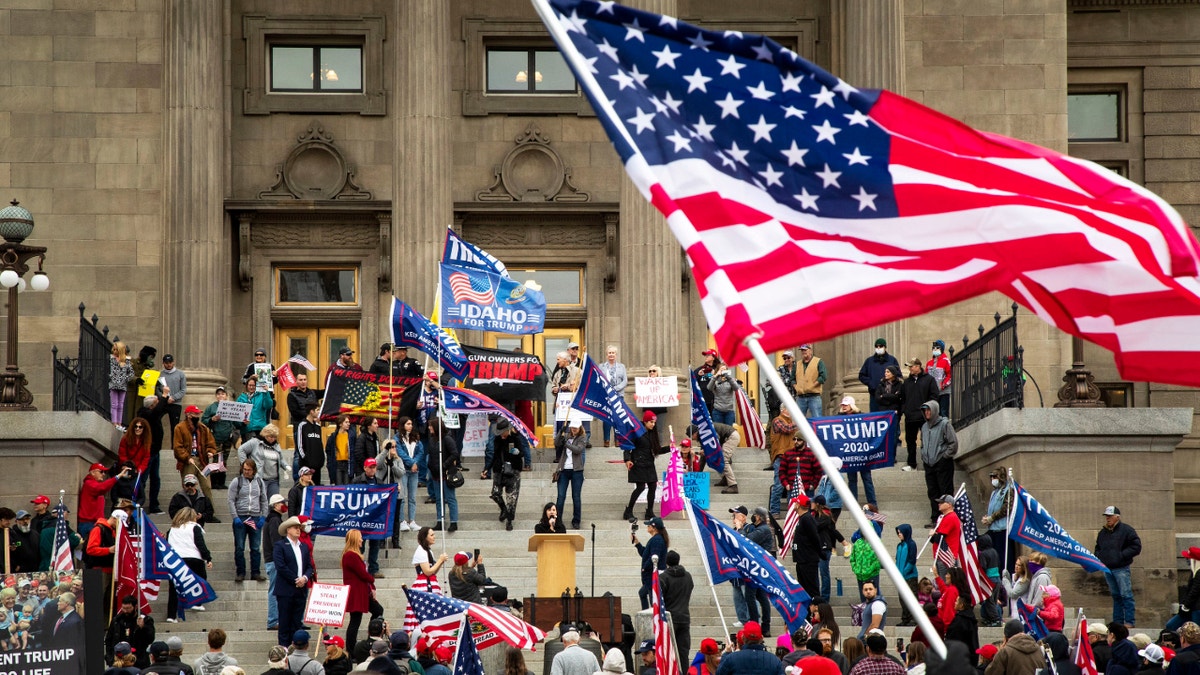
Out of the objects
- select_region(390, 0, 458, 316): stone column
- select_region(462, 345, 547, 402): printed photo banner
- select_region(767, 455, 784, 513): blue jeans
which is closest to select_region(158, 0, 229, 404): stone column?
select_region(390, 0, 458, 316): stone column

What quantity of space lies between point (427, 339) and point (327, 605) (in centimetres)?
648

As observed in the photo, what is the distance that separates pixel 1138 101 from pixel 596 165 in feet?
37.5

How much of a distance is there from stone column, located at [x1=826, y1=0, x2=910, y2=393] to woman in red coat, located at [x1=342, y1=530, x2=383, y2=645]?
14510mm

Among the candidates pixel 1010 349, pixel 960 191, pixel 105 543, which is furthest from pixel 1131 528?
pixel 960 191

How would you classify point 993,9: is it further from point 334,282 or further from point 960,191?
point 960,191

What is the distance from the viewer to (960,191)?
971 centimetres

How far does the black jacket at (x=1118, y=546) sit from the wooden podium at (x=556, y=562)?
6.50 meters

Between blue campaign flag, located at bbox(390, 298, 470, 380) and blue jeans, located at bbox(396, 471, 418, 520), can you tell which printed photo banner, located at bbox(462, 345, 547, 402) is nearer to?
blue campaign flag, located at bbox(390, 298, 470, 380)

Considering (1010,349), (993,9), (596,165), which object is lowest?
(1010,349)

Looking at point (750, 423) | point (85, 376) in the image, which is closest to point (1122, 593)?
point (750, 423)

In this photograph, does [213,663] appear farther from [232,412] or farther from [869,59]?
[869,59]

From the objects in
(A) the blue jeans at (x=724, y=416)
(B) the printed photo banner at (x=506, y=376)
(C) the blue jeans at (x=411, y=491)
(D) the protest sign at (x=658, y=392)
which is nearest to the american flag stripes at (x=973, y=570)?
(A) the blue jeans at (x=724, y=416)

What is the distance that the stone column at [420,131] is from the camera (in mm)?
35000

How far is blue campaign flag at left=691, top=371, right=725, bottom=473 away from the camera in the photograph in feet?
87.2
